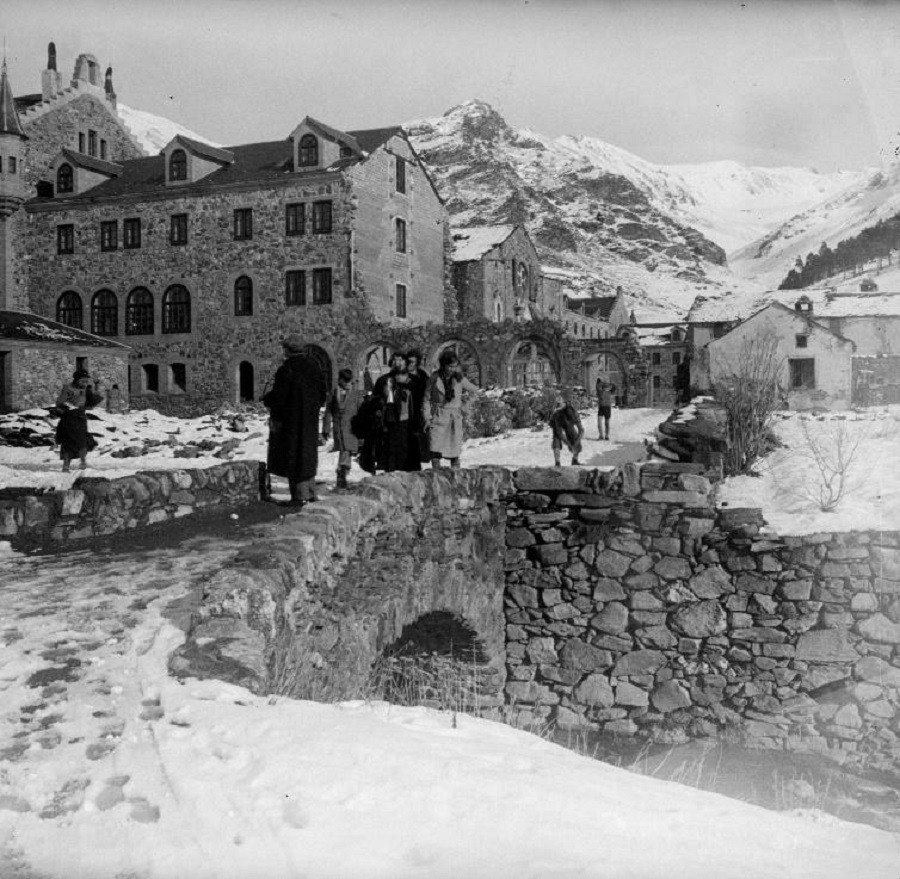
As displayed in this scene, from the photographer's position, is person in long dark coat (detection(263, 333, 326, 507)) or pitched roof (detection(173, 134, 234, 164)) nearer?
pitched roof (detection(173, 134, 234, 164))

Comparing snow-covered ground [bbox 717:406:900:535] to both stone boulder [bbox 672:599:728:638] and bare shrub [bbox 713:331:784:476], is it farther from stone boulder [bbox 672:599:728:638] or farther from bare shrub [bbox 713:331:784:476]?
stone boulder [bbox 672:599:728:638]

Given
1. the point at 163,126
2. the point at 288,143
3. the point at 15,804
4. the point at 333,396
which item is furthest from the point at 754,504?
the point at 15,804

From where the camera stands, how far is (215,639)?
2828 mm

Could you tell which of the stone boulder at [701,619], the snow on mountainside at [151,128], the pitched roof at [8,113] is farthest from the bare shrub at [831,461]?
the pitched roof at [8,113]

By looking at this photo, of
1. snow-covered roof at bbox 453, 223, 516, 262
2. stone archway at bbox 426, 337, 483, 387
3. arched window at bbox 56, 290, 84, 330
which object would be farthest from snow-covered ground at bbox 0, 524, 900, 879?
stone archway at bbox 426, 337, 483, 387

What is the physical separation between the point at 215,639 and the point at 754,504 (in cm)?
557

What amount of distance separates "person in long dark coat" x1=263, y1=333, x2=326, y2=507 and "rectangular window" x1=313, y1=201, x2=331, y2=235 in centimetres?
184

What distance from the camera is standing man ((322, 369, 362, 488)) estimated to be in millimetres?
7094

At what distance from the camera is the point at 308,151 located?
6.48m

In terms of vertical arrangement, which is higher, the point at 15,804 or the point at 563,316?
the point at 563,316

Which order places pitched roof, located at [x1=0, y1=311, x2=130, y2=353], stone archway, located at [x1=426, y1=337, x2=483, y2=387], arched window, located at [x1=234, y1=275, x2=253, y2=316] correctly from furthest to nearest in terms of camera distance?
stone archway, located at [x1=426, y1=337, x2=483, y2=387]
arched window, located at [x1=234, y1=275, x2=253, y2=316]
pitched roof, located at [x1=0, y1=311, x2=130, y2=353]

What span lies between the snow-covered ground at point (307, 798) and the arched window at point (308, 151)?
406 centimetres

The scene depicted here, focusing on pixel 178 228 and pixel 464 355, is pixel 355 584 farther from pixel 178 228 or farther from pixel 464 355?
pixel 464 355

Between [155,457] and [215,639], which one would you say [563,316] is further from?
[215,639]
